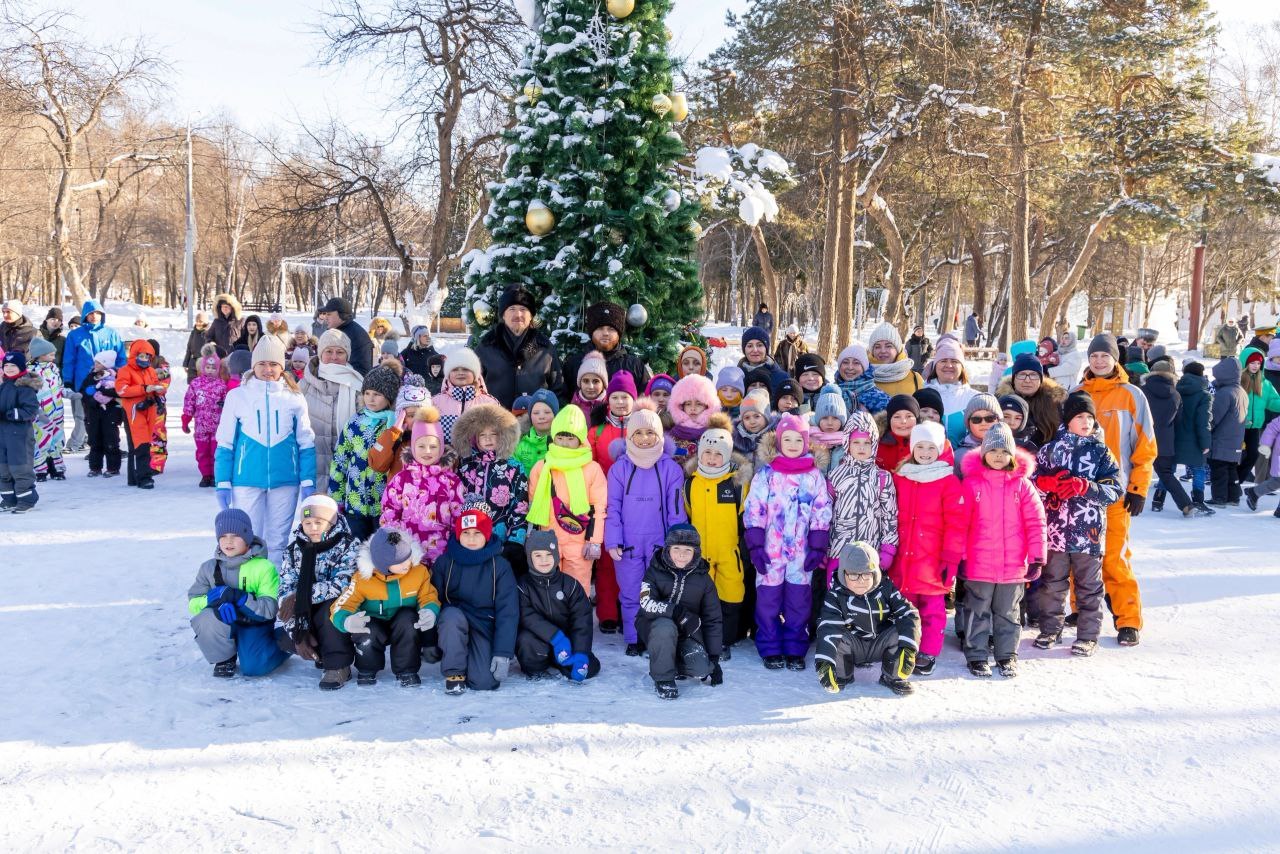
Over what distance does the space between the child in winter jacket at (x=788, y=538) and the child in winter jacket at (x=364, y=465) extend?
2.31m

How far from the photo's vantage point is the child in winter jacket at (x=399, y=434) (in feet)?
17.0

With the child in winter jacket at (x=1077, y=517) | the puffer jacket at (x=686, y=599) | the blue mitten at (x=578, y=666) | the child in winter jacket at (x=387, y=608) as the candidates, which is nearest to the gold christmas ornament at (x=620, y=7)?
the child in winter jacket at (x=1077, y=517)

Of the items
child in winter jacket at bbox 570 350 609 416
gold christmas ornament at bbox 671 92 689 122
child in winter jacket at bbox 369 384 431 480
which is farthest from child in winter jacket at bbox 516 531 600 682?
gold christmas ornament at bbox 671 92 689 122

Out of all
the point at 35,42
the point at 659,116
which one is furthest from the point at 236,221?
the point at 659,116

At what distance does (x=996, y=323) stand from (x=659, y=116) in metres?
33.5

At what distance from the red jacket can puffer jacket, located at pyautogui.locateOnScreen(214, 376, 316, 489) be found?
148 inches

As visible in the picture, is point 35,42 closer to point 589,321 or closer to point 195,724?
point 589,321

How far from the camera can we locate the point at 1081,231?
26.2 meters

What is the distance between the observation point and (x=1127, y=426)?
5812 millimetres

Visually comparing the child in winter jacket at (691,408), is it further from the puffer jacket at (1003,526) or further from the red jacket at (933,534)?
the puffer jacket at (1003,526)

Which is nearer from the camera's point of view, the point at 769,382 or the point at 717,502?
the point at 717,502

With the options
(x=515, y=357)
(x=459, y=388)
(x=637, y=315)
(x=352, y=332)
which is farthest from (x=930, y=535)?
(x=352, y=332)

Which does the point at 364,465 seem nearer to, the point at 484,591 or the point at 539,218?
the point at 484,591

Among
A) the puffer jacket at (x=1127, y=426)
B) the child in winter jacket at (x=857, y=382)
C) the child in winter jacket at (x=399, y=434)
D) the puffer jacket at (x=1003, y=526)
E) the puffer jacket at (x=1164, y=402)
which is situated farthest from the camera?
the puffer jacket at (x=1164, y=402)
